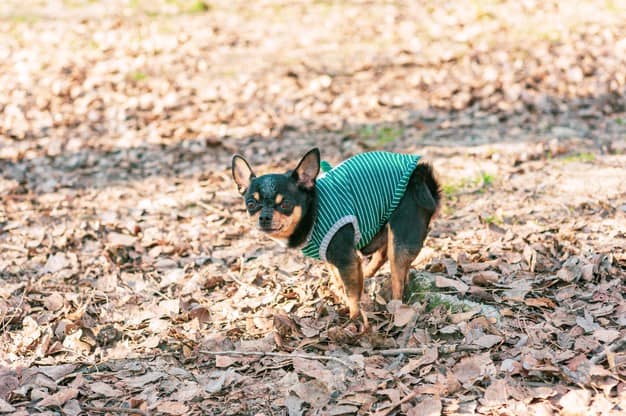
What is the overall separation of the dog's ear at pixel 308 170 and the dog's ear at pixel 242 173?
39 cm

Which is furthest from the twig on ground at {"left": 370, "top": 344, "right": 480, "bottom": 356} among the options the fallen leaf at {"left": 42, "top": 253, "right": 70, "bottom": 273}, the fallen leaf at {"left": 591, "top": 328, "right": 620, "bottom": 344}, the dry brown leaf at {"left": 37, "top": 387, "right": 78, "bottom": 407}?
the fallen leaf at {"left": 42, "top": 253, "right": 70, "bottom": 273}

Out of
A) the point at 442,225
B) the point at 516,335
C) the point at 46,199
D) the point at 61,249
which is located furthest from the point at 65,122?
the point at 516,335

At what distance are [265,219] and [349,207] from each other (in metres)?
0.63

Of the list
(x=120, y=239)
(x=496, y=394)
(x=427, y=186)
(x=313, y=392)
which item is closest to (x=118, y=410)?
(x=313, y=392)

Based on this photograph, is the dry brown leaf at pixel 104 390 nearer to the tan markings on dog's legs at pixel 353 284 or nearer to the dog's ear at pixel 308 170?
the tan markings on dog's legs at pixel 353 284

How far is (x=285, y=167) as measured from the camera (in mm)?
8523

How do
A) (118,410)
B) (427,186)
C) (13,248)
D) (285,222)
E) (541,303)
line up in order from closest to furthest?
→ (118,410)
(285,222)
(541,303)
(427,186)
(13,248)

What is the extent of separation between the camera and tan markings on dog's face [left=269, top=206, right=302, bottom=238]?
4867mm

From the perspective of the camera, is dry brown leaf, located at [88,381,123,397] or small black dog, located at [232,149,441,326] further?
small black dog, located at [232,149,441,326]

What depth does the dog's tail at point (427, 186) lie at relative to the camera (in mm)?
5254

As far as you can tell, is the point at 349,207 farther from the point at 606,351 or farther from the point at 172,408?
the point at 606,351

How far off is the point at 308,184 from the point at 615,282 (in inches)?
94.7

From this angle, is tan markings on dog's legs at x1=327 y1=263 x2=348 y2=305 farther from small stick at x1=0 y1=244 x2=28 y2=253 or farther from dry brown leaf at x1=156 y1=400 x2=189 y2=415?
small stick at x1=0 y1=244 x2=28 y2=253

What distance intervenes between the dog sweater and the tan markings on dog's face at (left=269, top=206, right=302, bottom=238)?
155mm
